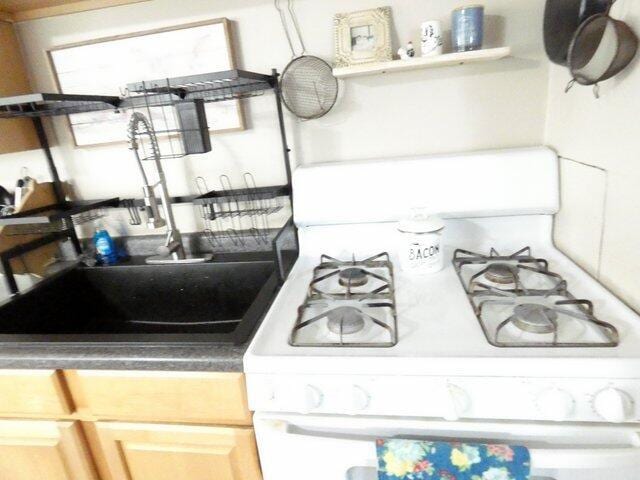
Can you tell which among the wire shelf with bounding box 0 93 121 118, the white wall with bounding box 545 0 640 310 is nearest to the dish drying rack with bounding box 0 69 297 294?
the wire shelf with bounding box 0 93 121 118

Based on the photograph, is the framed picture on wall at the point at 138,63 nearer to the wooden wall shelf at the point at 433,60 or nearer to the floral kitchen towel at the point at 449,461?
the wooden wall shelf at the point at 433,60

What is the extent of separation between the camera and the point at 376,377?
694 mm

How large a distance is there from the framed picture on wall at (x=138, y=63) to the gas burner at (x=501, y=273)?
86 centimetres

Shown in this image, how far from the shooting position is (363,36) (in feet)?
3.60

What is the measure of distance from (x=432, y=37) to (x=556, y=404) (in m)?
0.89

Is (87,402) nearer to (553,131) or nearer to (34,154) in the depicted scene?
(34,154)

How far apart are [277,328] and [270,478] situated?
12.0 inches

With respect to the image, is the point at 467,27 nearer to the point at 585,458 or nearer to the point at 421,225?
the point at 421,225

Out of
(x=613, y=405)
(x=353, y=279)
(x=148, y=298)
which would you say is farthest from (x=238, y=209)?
(x=613, y=405)

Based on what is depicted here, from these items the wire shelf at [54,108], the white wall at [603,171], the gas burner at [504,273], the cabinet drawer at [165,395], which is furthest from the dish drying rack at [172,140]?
the white wall at [603,171]

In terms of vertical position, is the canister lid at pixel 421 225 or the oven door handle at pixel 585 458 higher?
the canister lid at pixel 421 225

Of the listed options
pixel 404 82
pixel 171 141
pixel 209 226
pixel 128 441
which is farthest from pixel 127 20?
pixel 128 441

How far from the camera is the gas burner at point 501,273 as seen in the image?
92 cm

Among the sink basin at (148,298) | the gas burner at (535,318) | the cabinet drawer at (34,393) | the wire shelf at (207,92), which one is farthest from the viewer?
the sink basin at (148,298)
